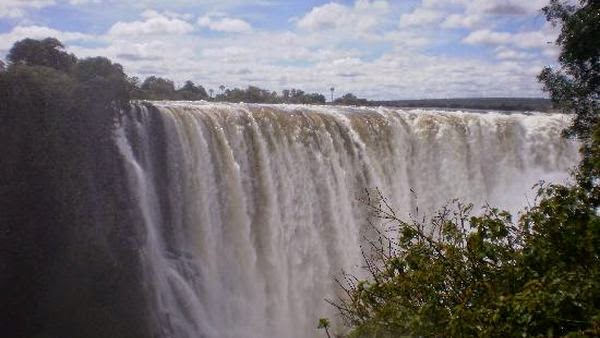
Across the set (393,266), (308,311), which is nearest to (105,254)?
(308,311)

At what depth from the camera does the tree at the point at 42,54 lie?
12.8 meters

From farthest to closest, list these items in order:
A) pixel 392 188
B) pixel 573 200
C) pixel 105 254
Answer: pixel 392 188, pixel 105 254, pixel 573 200

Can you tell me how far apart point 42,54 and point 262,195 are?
5.62 metres

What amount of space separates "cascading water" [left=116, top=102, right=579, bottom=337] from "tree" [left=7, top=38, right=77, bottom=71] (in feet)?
5.86

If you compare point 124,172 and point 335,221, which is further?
point 335,221

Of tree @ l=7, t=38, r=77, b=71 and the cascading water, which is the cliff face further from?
tree @ l=7, t=38, r=77, b=71

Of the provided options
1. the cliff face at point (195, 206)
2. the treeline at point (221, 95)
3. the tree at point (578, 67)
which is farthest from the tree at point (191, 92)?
the tree at point (578, 67)

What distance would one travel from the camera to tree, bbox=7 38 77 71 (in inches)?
506

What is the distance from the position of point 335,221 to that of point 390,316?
37.5 ft

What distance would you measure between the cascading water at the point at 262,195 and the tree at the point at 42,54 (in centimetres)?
179

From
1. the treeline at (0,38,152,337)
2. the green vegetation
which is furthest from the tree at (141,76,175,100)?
the green vegetation

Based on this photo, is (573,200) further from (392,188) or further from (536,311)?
(392,188)

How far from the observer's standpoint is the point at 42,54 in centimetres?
1298

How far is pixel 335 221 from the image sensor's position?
16234mm
